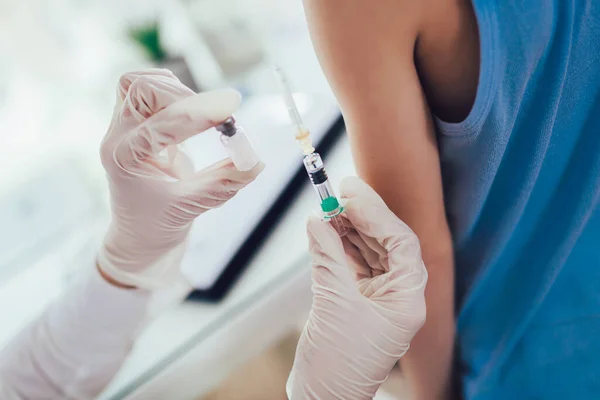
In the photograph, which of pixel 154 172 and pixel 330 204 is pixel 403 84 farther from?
pixel 154 172

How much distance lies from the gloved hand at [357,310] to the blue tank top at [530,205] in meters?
0.11

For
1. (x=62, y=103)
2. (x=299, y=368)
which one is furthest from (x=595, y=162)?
(x=62, y=103)

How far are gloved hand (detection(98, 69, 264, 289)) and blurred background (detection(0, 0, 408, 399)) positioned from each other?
0.11 metres

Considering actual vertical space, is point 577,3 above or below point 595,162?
above

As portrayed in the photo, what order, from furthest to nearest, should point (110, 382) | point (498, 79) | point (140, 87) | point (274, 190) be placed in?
point (274, 190)
point (110, 382)
point (140, 87)
point (498, 79)

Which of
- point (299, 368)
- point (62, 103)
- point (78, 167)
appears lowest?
point (299, 368)

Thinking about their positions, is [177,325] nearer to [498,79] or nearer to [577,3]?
[498,79]

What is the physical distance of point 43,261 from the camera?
1.01 metres

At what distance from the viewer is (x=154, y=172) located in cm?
69

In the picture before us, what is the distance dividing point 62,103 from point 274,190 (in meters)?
0.58

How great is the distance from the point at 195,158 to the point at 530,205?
78cm

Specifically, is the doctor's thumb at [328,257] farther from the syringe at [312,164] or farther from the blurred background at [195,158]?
the blurred background at [195,158]

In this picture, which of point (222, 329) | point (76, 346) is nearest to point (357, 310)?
point (222, 329)

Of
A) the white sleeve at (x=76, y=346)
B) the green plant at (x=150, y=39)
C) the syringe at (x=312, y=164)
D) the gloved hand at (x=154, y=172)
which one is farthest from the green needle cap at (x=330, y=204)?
the green plant at (x=150, y=39)
